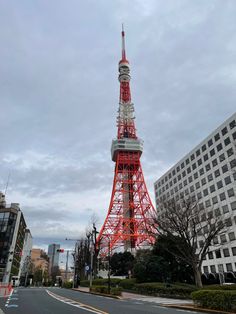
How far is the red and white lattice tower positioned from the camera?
55.3 m

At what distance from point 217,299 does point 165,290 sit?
1184 centimetres

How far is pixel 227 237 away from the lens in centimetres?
5122

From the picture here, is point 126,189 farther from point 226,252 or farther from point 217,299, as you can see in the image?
point 217,299

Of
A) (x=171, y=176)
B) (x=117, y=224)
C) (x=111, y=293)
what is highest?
(x=171, y=176)

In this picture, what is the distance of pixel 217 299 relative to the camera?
1236 centimetres

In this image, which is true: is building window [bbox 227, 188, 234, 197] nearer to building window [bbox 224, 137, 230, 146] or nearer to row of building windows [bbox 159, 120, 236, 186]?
row of building windows [bbox 159, 120, 236, 186]

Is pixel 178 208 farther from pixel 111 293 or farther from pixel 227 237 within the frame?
pixel 227 237

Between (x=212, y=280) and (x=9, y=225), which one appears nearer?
(x=212, y=280)

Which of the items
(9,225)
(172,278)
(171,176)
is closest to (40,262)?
(9,225)

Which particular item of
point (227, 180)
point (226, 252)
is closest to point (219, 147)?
point (227, 180)

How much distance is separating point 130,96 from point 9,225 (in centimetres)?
4390

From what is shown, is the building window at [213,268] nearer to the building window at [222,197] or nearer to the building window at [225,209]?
the building window at [225,209]

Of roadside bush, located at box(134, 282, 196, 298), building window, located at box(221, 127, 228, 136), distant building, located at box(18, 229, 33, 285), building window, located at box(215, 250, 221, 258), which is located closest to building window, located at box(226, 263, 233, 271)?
building window, located at box(215, 250, 221, 258)

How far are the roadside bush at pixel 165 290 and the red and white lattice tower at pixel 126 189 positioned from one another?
21.2 meters
